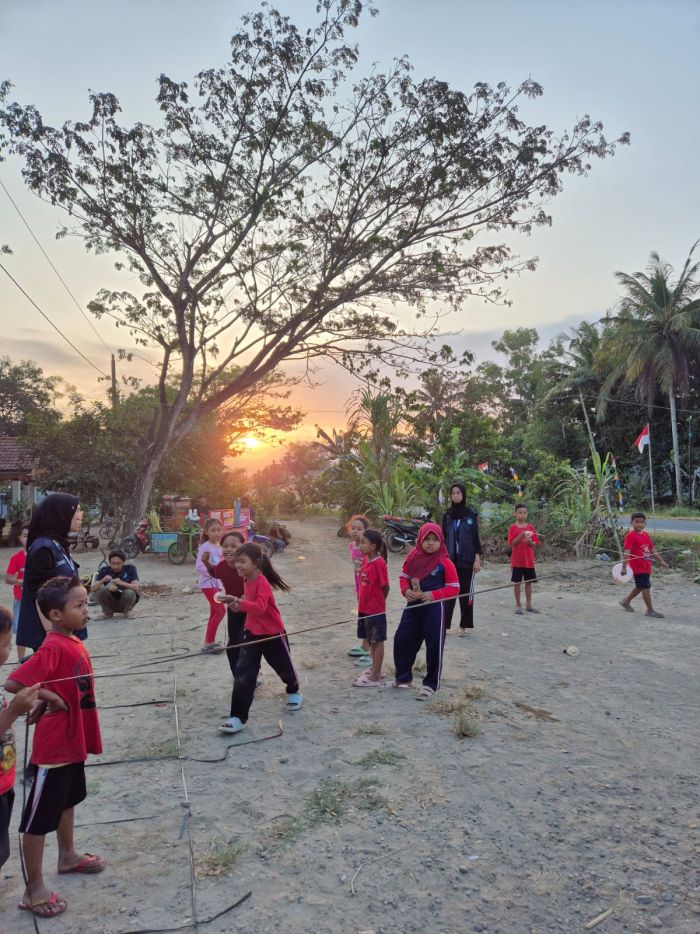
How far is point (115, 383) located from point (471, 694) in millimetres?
22638

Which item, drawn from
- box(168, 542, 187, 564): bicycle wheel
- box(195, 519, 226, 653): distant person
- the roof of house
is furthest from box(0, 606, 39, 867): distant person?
the roof of house

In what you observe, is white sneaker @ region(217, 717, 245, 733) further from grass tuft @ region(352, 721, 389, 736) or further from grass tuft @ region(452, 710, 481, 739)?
grass tuft @ region(452, 710, 481, 739)

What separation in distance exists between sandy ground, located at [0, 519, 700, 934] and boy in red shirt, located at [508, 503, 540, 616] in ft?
7.00

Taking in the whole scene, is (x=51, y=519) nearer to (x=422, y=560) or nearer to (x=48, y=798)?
(x=48, y=798)

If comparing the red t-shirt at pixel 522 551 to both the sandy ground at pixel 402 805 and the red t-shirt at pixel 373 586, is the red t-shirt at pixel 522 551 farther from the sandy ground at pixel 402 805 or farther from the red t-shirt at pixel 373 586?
the red t-shirt at pixel 373 586

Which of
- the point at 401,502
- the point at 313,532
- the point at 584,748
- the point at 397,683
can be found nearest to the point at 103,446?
the point at 313,532

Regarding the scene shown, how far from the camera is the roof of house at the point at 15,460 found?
19.6 metres

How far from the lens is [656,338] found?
2786 centimetres

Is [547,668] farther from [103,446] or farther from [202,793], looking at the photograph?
[103,446]

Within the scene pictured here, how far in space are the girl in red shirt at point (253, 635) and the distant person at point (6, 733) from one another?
1.89 meters

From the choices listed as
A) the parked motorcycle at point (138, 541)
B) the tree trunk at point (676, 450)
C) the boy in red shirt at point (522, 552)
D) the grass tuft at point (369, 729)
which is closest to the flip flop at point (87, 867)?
the grass tuft at point (369, 729)

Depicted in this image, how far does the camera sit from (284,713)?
486 centimetres

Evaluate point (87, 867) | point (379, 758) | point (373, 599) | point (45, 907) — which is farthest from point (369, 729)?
point (45, 907)

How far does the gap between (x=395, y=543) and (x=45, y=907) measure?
43.6 ft
